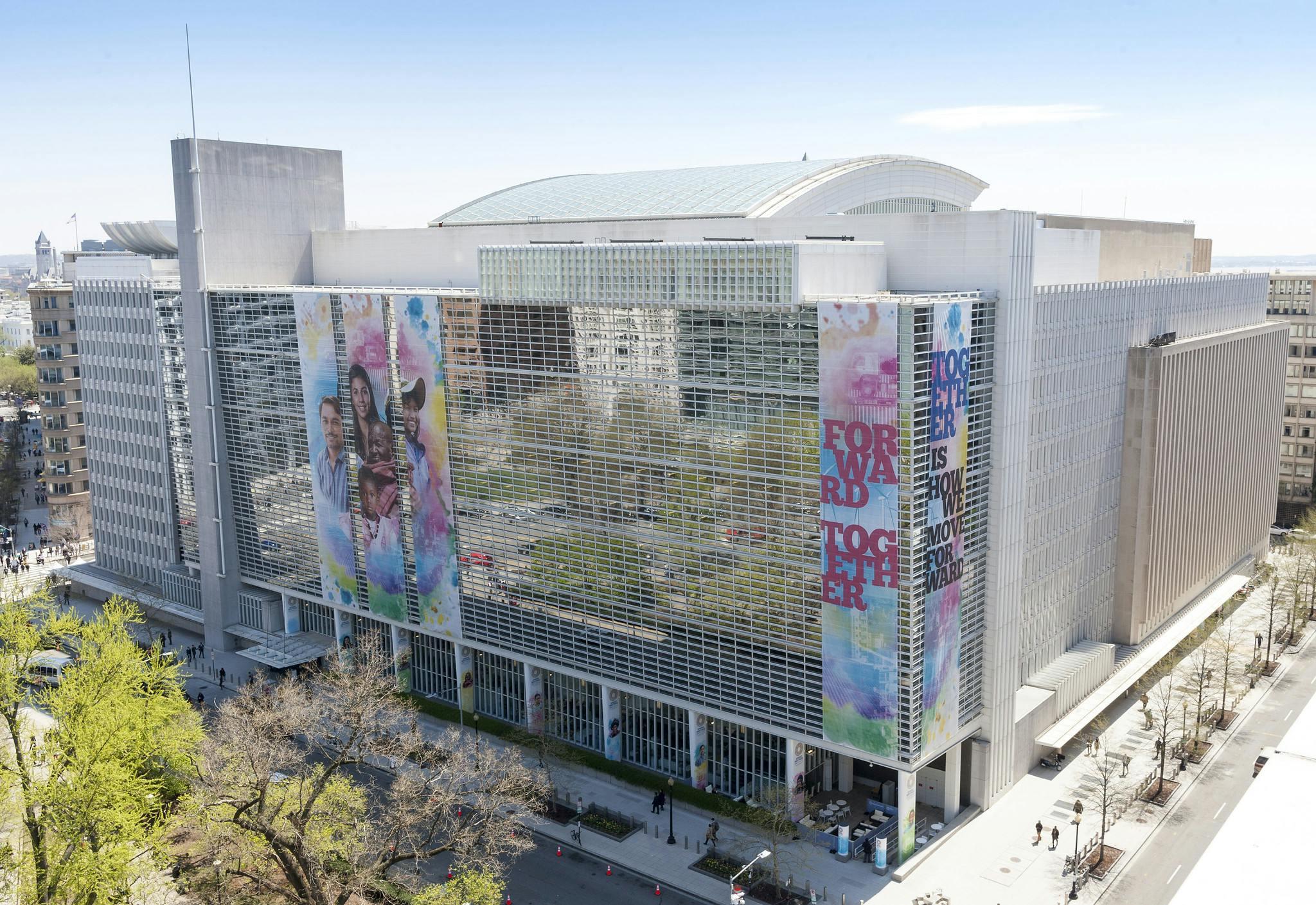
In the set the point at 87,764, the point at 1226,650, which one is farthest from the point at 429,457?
the point at 1226,650

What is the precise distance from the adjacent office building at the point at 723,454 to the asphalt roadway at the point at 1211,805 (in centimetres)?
816

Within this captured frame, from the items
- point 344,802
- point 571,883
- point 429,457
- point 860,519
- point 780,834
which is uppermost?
point 429,457

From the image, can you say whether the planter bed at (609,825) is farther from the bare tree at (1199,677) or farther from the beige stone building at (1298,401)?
the beige stone building at (1298,401)

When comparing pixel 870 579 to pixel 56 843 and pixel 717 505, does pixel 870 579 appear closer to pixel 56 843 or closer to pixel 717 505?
pixel 717 505

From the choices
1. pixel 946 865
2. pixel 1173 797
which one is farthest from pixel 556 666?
pixel 1173 797

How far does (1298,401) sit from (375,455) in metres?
111

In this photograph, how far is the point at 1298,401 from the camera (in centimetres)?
13400

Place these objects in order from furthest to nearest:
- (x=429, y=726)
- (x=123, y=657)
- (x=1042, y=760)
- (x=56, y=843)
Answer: (x=429, y=726) → (x=1042, y=760) → (x=123, y=657) → (x=56, y=843)

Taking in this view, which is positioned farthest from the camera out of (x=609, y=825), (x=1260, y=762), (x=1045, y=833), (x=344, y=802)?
(x=1260, y=762)

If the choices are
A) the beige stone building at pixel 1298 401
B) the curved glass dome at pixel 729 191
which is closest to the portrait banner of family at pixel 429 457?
the curved glass dome at pixel 729 191

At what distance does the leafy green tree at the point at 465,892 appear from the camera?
50.7m

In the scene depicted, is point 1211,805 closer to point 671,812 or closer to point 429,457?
point 671,812

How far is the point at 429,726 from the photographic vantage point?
273 ft

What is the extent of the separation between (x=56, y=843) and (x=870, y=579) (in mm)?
42593
